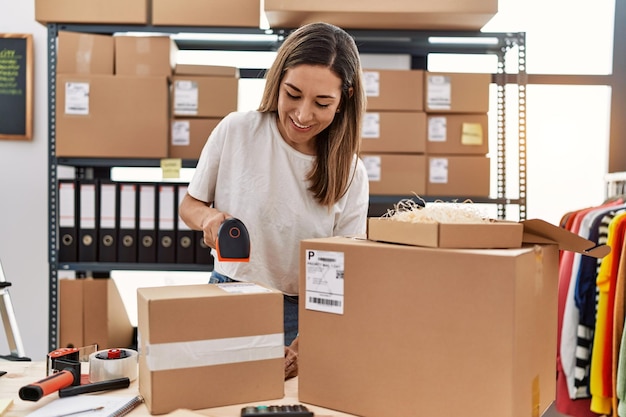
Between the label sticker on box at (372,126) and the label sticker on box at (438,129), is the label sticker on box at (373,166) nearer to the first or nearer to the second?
the label sticker on box at (372,126)

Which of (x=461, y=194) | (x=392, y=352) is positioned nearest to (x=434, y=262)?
(x=392, y=352)

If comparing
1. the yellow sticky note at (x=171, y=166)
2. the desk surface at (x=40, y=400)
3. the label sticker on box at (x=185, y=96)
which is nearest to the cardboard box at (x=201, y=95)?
the label sticker on box at (x=185, y=96)

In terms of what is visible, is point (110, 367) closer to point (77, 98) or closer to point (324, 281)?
point (324, 281)

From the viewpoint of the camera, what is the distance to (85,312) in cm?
221

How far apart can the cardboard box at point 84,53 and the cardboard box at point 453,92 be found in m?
1.24

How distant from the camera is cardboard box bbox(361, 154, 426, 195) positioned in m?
2.17

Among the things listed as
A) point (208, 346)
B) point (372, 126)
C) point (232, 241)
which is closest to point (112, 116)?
point (372, 126)

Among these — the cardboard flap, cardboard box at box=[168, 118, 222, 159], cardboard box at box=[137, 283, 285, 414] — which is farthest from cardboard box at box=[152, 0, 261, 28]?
the cardboard flap

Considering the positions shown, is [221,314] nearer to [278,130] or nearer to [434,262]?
[434,262]

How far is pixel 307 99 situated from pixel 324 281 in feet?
1.65

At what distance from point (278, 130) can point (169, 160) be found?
3.04 feet

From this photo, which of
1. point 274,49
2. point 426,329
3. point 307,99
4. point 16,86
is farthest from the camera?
point 16,86

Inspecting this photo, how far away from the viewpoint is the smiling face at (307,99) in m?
1.24

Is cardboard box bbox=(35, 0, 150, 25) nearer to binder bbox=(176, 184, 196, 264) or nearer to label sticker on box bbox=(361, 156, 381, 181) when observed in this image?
binder bbox=(176, 184, 196, 264)
